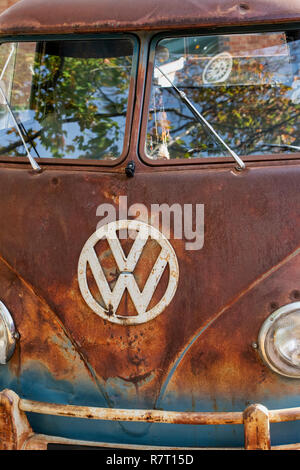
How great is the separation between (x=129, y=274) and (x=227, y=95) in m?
1.16

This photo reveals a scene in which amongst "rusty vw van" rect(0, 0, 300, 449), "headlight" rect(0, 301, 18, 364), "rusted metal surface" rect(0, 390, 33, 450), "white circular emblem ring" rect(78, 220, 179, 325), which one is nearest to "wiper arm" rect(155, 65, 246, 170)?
"rusty vw van" rect(0, 0, 300, 449)

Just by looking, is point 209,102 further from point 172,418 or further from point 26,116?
point 172,418

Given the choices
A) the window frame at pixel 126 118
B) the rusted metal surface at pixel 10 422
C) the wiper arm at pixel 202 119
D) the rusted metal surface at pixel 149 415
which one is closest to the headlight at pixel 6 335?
the rusted metal surface at pixel 10 422

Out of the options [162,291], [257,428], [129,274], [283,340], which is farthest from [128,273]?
[257,428]

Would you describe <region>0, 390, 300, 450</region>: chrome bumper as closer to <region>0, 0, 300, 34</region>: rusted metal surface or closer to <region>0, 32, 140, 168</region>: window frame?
<region>0, 32, 140, 168</region>: window frame

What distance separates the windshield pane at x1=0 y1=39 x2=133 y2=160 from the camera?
2.62m

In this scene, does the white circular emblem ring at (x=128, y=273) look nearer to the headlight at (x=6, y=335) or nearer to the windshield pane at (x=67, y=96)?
the headlight at (x=6, y=335)

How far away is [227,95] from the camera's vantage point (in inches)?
105

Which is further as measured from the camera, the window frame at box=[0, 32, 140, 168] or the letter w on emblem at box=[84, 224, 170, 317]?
the window frame at box=[0, 32, 140, 168]

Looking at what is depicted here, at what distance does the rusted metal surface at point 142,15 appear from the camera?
2361mm

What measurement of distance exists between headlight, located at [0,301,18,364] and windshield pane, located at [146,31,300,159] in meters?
1.00

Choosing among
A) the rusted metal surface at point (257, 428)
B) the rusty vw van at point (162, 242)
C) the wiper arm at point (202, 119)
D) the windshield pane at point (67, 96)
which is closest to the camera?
the rusted metal surface at point (257, 428)

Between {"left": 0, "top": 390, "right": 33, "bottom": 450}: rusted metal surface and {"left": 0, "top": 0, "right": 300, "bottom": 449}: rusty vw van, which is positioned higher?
{"left": 0, "top": 0, "right": 300, "bottom": 449}: rusty vw van

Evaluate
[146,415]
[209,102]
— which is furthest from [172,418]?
[209,102]
